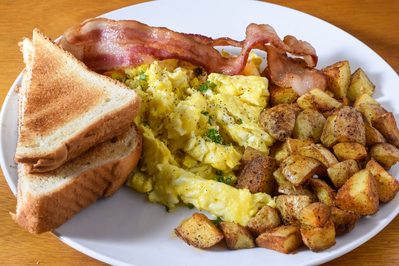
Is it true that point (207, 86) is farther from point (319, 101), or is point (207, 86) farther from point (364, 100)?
point (364, 100)

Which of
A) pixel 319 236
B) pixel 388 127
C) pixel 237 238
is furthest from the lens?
pixel 388 127

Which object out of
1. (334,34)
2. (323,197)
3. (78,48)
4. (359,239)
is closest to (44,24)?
(78,48)

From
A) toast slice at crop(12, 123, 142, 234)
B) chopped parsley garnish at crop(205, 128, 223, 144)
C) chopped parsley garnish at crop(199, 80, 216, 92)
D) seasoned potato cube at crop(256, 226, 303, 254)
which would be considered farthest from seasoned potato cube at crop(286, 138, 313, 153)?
toast slice at crop(12, 123, 142, 234)

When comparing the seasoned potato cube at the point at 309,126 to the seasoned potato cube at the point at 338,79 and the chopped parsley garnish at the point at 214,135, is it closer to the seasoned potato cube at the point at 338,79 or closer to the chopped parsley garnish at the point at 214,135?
the seasoned potato cube at the point at 338,79

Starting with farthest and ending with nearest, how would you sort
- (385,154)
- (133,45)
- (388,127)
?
(133,45) < (388,127) < (385,154)

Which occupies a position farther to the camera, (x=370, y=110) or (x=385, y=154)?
(x=370, y=110)

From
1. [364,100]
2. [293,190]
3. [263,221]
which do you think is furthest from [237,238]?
[364,100]

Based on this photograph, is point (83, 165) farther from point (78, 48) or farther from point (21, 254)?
point (78, 48)
